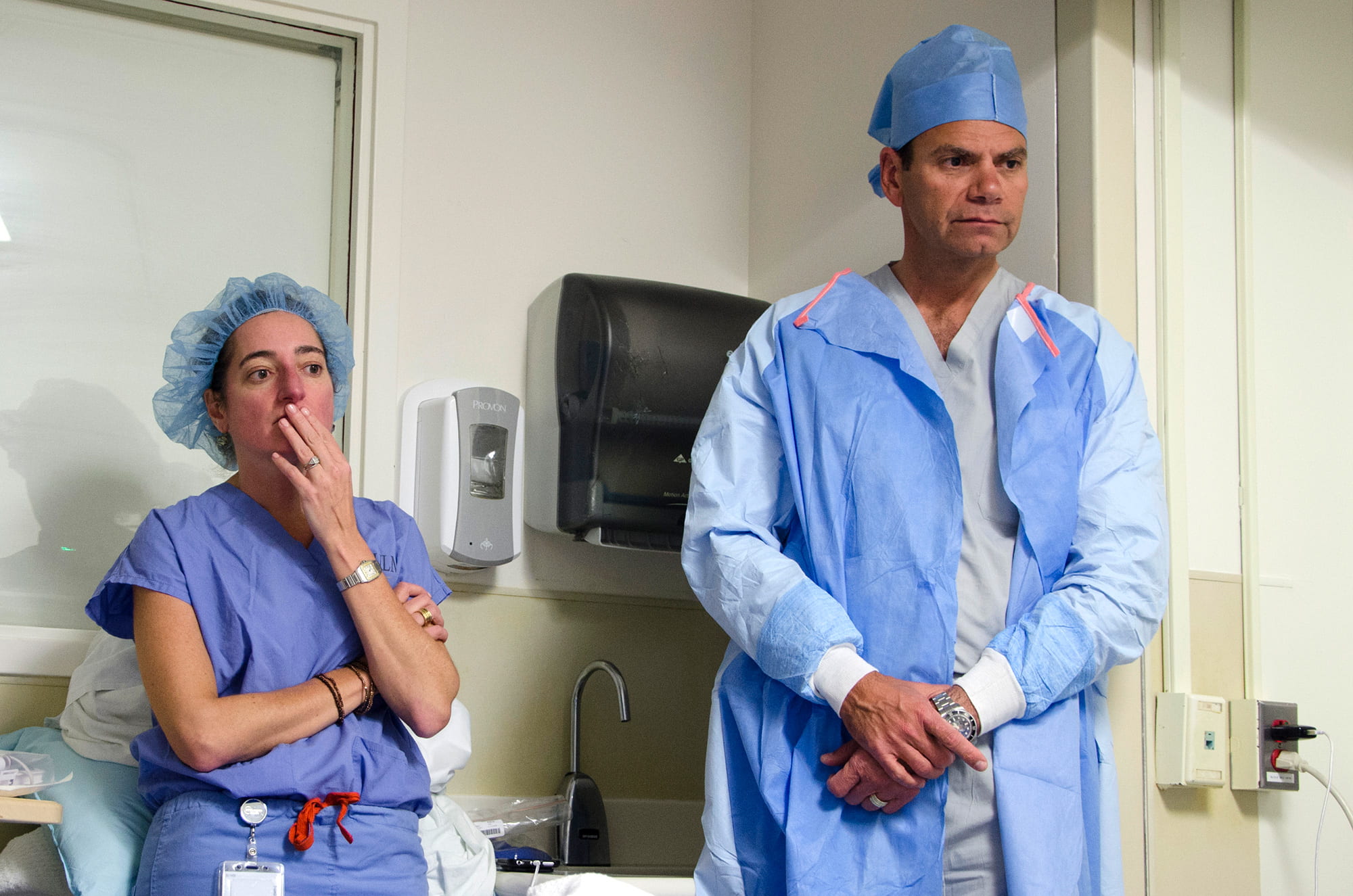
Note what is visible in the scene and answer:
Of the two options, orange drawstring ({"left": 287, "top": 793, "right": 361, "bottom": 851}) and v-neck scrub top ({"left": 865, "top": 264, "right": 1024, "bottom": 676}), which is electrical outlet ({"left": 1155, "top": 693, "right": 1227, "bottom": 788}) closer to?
v-neck scrub top ({"left": 865, "top": 264, "right": 1024, "bottom": 676})

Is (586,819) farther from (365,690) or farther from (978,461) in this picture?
(978,461)

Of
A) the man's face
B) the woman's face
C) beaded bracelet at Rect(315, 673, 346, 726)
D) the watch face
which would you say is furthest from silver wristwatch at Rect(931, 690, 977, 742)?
the woman's face

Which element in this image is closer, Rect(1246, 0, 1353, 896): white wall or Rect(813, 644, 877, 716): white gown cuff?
Rect(813, 644, 877, 716): white gown cuff

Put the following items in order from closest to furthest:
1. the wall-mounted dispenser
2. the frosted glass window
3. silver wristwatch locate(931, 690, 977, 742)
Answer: silver wristwatch locate(931, 690, 977, 742)
the frosted glass window
the wall-mounted dispenser

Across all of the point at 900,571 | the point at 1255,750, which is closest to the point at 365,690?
the point at 900,571

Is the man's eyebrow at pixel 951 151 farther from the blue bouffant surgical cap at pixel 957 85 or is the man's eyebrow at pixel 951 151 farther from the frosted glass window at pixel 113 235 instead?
the frosted glass window at pixel 113 235

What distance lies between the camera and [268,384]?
64.4 inches

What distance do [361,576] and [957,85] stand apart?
3.36 feet

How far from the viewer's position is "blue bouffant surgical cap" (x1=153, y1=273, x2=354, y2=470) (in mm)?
1687

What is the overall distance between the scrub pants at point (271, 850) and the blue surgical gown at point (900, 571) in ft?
1.33

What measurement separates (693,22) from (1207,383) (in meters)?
1.54

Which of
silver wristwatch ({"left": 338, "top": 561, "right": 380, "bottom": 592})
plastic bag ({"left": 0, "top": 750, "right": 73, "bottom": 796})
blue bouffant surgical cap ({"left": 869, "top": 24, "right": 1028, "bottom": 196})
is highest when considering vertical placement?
blue bouffant surgical cap ({"left": 869, "top": 24, "right": 1028, "bottom": 196})

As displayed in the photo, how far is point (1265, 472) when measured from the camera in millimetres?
1886

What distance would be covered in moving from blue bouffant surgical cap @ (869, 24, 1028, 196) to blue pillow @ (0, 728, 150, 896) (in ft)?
4.62
